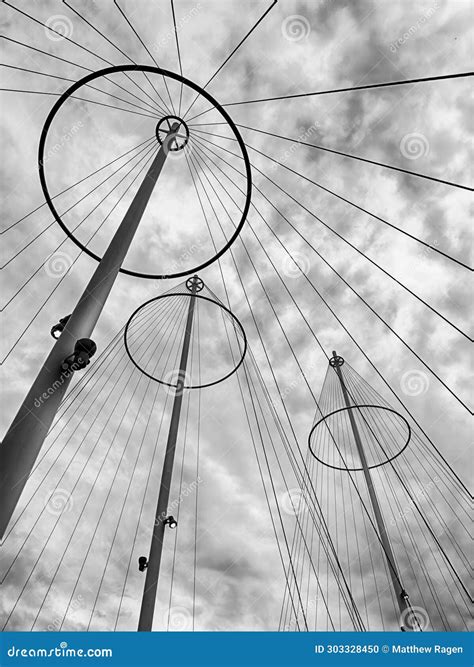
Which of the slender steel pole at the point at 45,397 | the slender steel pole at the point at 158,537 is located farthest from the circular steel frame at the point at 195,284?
the slender steel pole at the point at 45,397

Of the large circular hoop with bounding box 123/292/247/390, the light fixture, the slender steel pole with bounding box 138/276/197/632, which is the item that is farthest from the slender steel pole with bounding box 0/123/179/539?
the large circular hoop with bounding box 123/292/247/390

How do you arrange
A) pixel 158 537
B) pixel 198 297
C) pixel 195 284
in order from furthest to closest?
pixel 195 284, pixel 198 297, pixel 158 537

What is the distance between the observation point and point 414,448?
53.5 feet

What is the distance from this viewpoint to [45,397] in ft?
11.8

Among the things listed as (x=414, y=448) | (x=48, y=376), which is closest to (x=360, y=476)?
A: (x=414, y=448)

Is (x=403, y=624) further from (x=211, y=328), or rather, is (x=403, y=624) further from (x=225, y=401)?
(x=211, y=328)

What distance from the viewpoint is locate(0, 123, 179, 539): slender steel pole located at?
315 centimetres

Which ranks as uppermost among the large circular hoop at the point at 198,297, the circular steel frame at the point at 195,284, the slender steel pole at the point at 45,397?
the circular steel frame at the point at 195,284

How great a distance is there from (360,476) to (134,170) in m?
16.0

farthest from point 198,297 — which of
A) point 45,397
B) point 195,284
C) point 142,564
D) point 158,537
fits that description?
point 45,397

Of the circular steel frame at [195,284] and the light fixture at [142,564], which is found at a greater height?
the circular steel frame at [195,284]

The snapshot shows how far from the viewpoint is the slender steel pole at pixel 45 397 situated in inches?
124

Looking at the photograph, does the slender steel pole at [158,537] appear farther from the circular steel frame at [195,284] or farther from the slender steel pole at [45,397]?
the slender steel pole at [45,397]

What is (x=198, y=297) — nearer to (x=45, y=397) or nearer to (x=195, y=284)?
(x=195, y=284)
